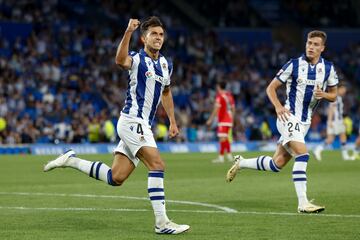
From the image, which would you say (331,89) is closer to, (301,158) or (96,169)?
(301,158)

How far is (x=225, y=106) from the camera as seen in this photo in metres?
27.6

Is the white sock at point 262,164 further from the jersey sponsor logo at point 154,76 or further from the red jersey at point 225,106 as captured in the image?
the red jersey at point 225,106

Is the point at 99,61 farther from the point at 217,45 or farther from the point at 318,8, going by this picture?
the point at 318,8

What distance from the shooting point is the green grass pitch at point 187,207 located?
Answer: 1026cm

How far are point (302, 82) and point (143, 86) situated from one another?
10.8ft

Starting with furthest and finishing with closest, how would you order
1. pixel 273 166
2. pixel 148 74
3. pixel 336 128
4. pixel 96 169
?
1. pixel 336 128
2. pixel 273 166
3. pixel 96 169
4. pixel 148 74

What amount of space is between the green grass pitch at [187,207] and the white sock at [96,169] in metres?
0.52

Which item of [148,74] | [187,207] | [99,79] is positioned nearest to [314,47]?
[187,207]

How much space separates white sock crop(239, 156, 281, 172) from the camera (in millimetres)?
13805

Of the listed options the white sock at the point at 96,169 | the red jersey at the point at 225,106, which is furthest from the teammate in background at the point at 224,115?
the white sock at the point at 96,169

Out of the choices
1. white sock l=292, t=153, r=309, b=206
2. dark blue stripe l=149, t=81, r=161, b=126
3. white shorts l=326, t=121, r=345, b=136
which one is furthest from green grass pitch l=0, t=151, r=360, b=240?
white shorts l=326, t=121, r=345, b=136

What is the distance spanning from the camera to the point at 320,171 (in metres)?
22.7

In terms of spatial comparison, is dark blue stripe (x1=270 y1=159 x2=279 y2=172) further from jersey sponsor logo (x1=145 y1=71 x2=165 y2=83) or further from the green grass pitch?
jersey sponsor logo (x1=145 y1=71 x2=165 y2=83)

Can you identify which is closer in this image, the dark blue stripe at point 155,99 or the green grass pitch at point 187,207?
the green grass pitch at point 187,207
